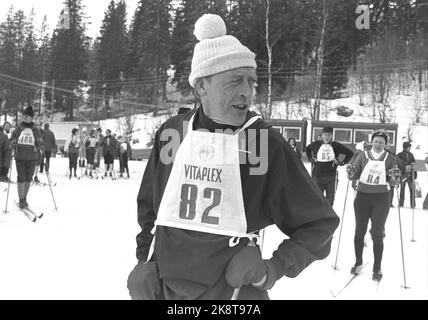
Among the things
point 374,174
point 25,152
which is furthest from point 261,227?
point 25,152

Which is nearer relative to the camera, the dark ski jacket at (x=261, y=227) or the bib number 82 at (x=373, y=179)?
the dark ski jacket at (x=261, y=227)

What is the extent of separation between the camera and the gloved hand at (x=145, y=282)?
1693mm

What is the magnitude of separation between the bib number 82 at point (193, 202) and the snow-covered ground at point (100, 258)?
295 cm

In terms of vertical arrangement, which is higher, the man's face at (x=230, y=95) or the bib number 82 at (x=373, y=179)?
the man's face at (x=230, y=95)

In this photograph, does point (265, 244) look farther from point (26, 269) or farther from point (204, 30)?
point (204, 30)

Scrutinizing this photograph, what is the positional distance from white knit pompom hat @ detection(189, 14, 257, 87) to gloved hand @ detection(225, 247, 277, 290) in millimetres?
735

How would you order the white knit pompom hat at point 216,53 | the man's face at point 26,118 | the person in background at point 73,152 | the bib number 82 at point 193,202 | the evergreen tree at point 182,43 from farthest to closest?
the evergreen tree at point 182,43 → the person in background at point 73,152 → the man's face at point 26,118 → the white knit pompom hat at point 216,53 → the bib number 82 at point 193,202

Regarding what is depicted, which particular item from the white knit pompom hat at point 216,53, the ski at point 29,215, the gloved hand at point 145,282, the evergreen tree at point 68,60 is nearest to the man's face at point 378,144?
the white knit pompom hat at point 216,53

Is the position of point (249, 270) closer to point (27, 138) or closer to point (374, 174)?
point (374, 174)

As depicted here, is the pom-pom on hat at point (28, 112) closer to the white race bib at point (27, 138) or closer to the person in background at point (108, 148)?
the white race bib at point (27, 138)

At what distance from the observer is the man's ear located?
1.88m

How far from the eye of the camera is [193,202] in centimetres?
171

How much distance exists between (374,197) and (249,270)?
4777 millimetres
